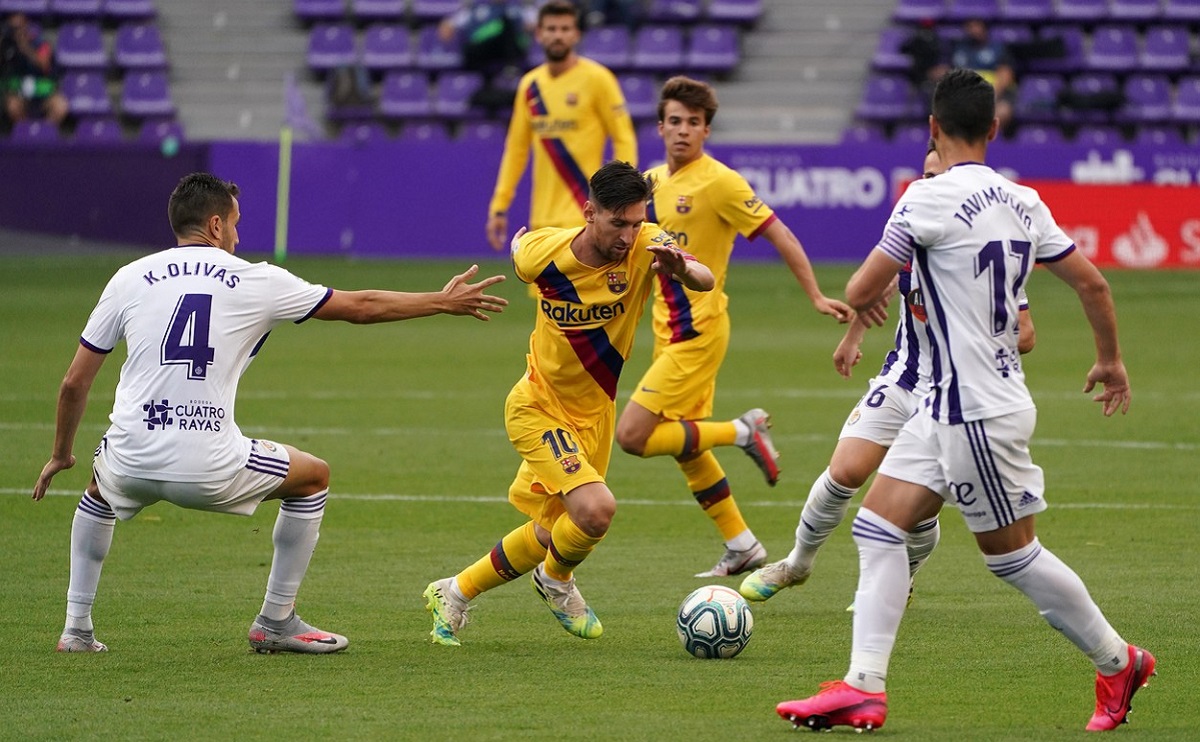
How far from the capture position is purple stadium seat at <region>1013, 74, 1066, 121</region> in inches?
1065

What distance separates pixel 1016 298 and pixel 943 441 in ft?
1.61

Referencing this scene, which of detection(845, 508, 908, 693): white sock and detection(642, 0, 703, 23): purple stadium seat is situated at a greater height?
detection(642, 0, 703, 23): purple stadium seat

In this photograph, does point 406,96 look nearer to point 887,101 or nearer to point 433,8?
point 433,8

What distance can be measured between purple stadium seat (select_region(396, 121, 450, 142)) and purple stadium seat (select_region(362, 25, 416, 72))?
1.58 m

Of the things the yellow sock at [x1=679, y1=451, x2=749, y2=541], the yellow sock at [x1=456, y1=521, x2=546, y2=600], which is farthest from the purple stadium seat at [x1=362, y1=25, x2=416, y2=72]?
the yellow sock at [x1=456, y1=521, x2=546, y2=600]

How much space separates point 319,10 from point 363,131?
13.2ft

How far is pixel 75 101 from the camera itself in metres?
28.5

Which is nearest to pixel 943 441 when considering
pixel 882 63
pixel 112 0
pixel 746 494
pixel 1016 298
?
pixel 1016 298

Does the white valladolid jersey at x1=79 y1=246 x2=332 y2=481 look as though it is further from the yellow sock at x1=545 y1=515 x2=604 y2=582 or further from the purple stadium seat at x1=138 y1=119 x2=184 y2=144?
the purple stadium seat at x1=138 y1=119 x2=184 y2=144

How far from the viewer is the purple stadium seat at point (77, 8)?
98.0ft

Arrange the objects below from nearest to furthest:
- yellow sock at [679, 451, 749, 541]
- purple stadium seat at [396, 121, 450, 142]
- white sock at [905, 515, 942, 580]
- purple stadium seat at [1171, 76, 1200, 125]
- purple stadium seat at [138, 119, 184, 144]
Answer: white sock at [905, 515, 942, 580], yellow sock at [679, 451, 749, 541], purple stadium seat at [396, 121, 450, 142], purple stadium seat at [138, 119, 184, 144], purple stadium seat at [1171, 76, 1200, 125]

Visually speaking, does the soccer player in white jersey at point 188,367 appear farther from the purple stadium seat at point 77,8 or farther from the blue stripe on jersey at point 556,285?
the purple stadium seat at point 77,8

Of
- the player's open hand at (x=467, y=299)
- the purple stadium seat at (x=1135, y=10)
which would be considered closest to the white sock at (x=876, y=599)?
the player's open hand at (x=467, y=299)

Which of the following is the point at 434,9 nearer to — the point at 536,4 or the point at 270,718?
the point at 536,4
